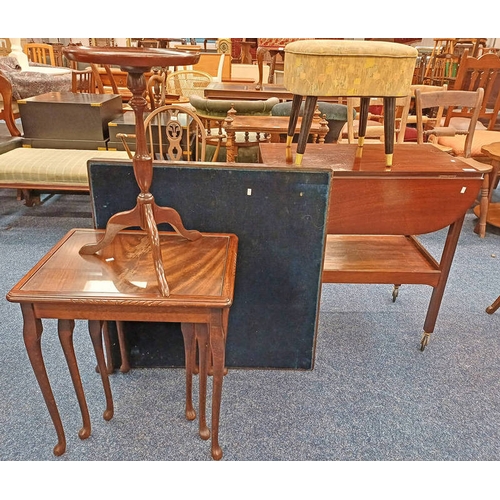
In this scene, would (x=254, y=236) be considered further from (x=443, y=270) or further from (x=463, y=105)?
(x=463, y=105)

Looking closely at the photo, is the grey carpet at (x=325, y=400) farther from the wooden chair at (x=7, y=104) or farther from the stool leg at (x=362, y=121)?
the wooden chair at (x=7, y=104)

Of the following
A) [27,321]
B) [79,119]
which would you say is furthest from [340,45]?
[79,119]

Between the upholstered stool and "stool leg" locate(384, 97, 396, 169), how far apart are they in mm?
72

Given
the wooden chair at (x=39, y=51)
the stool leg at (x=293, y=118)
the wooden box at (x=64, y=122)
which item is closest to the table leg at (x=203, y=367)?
the stool leg at (x=293, y=118)

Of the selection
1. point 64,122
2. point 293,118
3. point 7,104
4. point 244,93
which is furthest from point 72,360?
point 244,93

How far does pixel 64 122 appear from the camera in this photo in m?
3.26

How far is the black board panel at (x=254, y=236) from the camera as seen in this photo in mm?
1393

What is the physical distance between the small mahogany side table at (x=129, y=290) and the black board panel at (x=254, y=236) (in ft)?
0.36

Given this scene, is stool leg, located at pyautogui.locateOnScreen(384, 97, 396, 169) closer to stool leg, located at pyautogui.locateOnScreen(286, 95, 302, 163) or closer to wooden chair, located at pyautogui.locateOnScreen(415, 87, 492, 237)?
stool leg, located at pyautogui.locateOnScreen(286, 95, 302, 163)

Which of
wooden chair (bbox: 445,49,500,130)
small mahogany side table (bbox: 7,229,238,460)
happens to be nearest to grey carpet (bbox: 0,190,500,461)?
small mahogany side table (bbox: 7,229,238,460)

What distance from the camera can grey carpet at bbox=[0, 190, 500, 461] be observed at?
143cm

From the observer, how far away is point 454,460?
142 cm

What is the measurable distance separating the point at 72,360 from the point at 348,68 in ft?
4.01

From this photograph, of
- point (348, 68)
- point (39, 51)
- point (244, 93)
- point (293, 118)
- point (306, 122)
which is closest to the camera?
point (348, 68)
